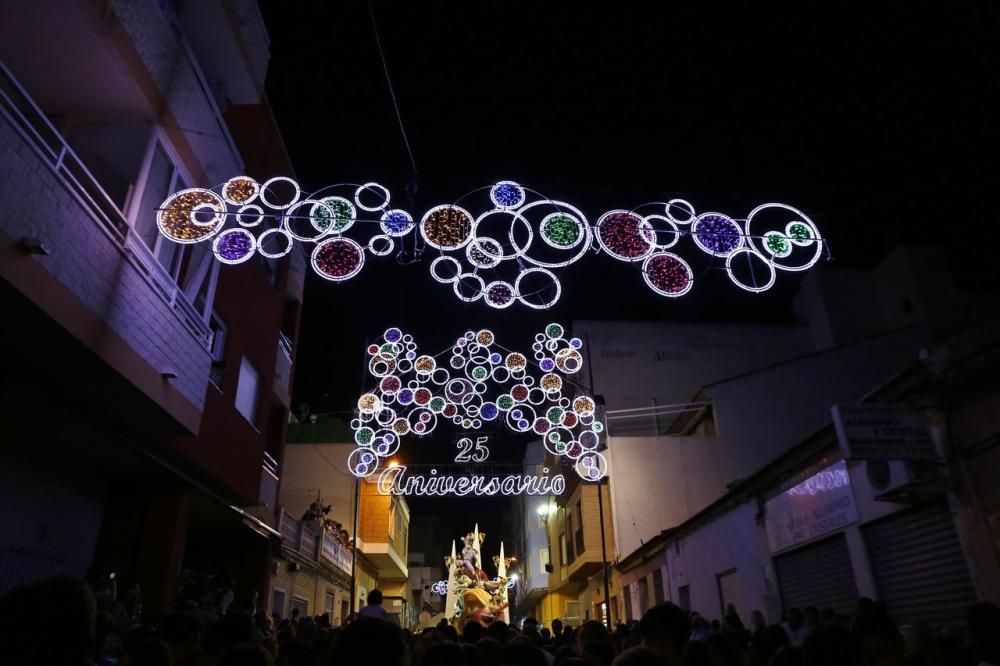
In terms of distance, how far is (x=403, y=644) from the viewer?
8.38ft

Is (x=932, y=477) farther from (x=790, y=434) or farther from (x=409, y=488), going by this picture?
(x=790, y=434)

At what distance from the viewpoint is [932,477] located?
827 centimetres

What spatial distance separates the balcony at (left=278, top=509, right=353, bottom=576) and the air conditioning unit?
576 inches

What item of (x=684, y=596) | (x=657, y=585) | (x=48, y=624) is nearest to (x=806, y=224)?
(x=48, y=624)

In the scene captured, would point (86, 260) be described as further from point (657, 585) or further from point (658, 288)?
point (657, 585)

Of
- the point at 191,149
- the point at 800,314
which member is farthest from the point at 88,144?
the point at 800,314

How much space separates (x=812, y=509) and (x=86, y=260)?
1204 centimetres

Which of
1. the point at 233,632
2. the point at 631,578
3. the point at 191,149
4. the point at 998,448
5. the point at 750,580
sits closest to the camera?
the point at 233,632

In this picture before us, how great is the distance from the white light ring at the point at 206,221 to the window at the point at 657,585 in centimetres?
1822

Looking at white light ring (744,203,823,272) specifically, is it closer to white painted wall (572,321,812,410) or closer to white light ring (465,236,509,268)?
white light ring (465,236,509,268)

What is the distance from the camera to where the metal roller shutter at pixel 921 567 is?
8172 millimetres

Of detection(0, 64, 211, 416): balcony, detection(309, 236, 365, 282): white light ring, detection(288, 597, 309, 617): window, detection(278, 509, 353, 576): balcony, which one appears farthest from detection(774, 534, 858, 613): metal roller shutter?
detection(288, 597, 309, 617): window

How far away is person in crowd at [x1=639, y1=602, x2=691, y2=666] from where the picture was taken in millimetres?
4000

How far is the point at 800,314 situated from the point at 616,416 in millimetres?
10532
